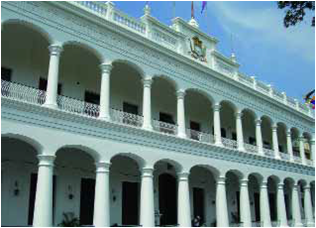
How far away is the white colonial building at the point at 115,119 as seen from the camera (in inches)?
551

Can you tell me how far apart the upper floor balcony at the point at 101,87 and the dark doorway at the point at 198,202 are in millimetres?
3152

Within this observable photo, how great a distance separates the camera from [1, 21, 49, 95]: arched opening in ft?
50.0

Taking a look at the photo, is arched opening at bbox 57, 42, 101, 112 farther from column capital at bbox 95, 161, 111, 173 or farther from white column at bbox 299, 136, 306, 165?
white column at bbox 299, 136, 306, 165

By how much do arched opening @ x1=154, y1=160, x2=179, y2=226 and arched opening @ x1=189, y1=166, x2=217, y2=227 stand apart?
1411mm

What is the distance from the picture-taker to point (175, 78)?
62.3 ft

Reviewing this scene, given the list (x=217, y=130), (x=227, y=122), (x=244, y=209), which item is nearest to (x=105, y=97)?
(x=217, y=130)

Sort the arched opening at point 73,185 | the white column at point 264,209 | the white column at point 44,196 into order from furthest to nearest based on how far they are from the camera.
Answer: the white column at point 264,209 < the arched opening at point 73,185 < the white column at point 44,196

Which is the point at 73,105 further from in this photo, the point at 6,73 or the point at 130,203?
the point at 130,203

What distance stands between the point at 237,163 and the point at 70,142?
10.4m

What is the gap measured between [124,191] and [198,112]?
286 inches

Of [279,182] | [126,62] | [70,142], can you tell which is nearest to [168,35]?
[126,62]

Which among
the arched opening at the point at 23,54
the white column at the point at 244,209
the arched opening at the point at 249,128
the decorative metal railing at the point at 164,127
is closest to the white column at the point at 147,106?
the decorative metal railing at the point at 164,127

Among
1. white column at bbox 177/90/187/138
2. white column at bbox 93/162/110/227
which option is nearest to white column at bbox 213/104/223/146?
white column at bbox 177/90/187/138

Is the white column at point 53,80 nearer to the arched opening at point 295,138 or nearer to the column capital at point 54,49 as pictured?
the column capital at point 54,49
